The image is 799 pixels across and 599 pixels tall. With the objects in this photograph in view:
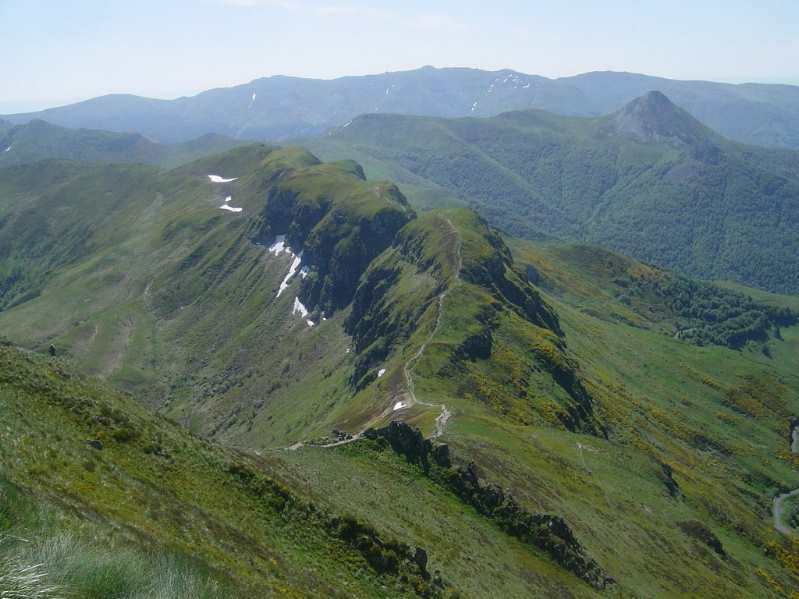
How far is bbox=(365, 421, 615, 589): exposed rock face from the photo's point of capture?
5878 cm

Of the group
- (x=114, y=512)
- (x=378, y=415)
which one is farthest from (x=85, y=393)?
(x=378, y=415)

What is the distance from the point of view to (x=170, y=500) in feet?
102

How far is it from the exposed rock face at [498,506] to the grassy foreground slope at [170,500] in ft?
72.4

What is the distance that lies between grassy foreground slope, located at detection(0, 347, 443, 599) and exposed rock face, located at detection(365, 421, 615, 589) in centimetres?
2208

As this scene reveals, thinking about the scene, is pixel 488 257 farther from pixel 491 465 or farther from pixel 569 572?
pixel 569 572

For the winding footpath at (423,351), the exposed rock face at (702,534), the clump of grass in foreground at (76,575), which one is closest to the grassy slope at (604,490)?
the exposed rock face at (702,534)

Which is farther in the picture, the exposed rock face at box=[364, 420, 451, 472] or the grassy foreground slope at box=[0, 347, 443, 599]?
the exposed rock face at box=[364, 420, 451, 472]

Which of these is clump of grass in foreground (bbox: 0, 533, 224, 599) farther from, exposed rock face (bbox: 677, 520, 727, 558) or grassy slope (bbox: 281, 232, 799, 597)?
exposed rock face (bbox: 677, 520, 727, 558)

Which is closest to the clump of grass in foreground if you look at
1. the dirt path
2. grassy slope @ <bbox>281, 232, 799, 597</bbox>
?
Result: grassy slope @ <bbox>281, 232, 799, 597</bbox>

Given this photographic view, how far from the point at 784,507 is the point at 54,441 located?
166924 mm

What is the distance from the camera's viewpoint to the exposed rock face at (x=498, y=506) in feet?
193

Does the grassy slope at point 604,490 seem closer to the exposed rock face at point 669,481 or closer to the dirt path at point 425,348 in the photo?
the exposed rock face at point 669,481

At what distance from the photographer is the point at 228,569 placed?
78.6 ft

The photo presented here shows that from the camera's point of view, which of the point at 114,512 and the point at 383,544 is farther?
the point at 383,544
